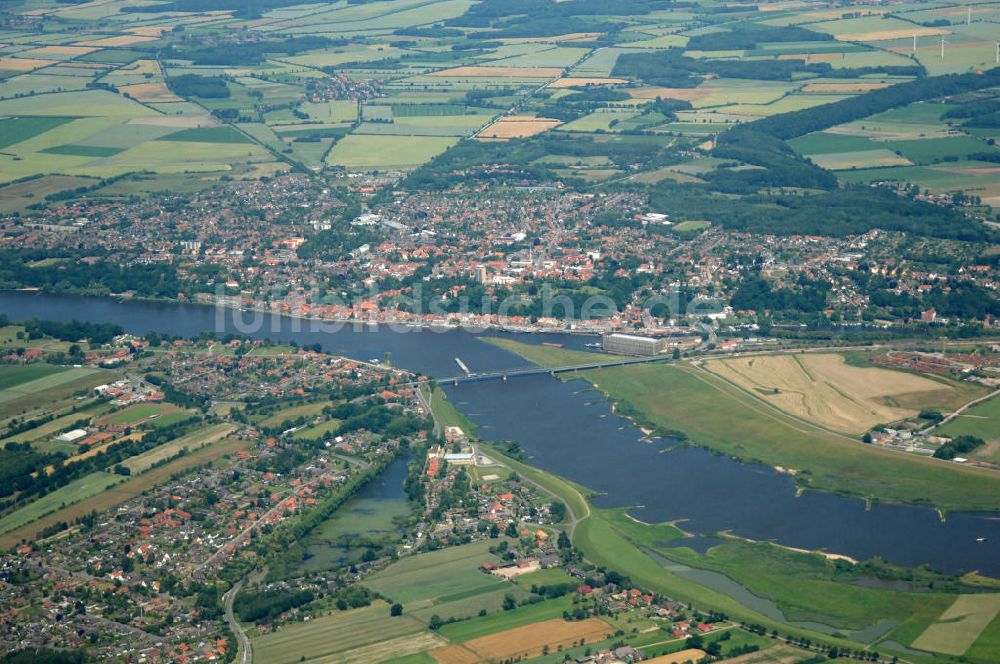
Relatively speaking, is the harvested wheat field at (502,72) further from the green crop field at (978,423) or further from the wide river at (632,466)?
the green crop field at (978,423)

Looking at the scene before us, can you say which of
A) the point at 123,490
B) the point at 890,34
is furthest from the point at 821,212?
the point at 890,34

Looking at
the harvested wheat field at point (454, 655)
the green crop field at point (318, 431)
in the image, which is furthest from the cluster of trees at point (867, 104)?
the harvested wheat field at point (454, 655)

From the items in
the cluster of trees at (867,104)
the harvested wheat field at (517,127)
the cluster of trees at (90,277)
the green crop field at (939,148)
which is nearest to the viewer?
the cluster of trees at (90,277)

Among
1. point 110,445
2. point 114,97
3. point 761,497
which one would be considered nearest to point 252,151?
point 114,97

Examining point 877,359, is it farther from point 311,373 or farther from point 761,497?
point 311,373

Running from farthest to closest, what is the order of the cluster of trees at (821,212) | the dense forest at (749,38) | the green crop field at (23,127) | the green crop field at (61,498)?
the dense forest at (749,38) → the green crop field at (23,127) → the cluster of trees at (821,212) → the green crop field at (61,498)

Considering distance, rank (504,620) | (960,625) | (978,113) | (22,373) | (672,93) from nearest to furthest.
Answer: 1. (960,625)
2. (504,620)
3. (22,373)
4. (978,113)
5. (672,93)

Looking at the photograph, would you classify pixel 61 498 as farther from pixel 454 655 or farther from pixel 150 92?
pixel 150 92

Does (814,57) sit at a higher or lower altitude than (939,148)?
higher
